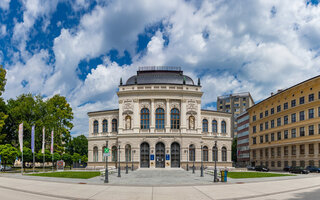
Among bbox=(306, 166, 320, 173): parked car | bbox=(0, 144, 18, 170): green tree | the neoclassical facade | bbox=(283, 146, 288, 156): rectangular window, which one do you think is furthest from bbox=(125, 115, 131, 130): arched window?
bbox=(306, 166, 320, 173): parked car

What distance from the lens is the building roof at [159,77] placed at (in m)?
59.6

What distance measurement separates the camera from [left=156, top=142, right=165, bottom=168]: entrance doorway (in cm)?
5541

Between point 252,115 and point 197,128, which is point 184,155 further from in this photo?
point 252,115

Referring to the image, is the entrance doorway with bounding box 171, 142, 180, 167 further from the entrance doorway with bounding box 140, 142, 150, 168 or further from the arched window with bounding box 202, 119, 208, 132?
the arched window with bounding box 202, 119, 208, 132

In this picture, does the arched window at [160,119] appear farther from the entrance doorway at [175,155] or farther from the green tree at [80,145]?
the green tree at [80,145]

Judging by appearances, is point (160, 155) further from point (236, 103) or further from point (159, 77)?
point (236, 103)

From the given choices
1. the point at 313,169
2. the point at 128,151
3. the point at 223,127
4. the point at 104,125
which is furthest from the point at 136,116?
the point at 313,169

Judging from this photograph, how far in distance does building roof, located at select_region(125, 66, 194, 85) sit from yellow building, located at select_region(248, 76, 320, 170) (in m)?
21.6

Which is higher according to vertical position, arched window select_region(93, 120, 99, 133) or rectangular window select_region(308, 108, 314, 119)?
rectangular window select_region(308, 108, 314, 119)

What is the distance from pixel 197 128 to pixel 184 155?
6.57m

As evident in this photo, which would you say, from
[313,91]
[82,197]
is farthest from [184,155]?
[82,197]

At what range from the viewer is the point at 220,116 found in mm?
62000

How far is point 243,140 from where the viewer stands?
9488cm

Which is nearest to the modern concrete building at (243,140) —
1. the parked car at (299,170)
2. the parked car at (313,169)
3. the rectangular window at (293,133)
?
the rectangular window at (293,133)
